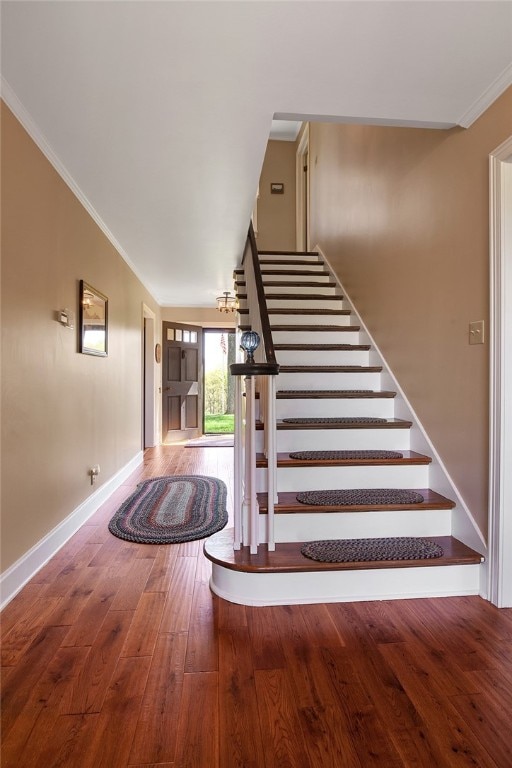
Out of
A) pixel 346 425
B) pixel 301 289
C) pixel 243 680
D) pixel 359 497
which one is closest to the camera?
pixel 243 680

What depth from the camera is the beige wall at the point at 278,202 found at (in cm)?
729

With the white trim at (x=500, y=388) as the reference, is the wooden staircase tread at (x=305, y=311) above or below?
above

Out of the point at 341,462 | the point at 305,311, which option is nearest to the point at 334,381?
the point at 305,311

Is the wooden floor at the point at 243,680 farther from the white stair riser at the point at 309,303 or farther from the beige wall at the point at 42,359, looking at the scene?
the white stair riser at the point at 309,303

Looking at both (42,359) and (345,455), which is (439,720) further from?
(42,359)

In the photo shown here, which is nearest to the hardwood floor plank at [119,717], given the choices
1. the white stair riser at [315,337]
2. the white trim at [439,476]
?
the white trim at [439,476]

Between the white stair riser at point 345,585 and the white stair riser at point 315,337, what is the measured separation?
80.8 inches

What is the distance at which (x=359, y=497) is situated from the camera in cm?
229

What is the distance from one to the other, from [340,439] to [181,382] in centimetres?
512

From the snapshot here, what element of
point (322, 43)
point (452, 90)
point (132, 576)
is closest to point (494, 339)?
point (452, 90)

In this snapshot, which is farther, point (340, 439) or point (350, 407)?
point (350, 407)

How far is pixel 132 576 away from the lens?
2.24 meters

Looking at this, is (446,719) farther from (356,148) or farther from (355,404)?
(356,148)

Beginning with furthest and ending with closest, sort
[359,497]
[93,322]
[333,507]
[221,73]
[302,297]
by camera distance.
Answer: [302,297] < [93,322] < [359,497] < [333,507] < [221,73]
